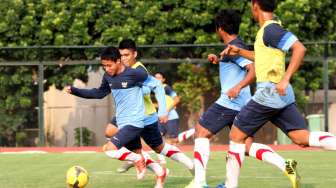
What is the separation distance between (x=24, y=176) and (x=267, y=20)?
4753mm

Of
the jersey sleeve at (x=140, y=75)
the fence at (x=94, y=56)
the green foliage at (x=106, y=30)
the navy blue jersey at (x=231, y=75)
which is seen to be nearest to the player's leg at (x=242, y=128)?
the navy blue jersey at (x=231, y=75)

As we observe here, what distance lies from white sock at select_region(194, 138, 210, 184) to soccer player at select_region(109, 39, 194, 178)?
897 mm

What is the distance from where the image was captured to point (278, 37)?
7.00m

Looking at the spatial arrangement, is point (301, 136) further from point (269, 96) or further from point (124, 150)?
point (124, 150)

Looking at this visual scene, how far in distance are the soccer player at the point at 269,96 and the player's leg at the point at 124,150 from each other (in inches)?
49.0

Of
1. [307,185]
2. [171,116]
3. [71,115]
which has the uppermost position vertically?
[307,185]

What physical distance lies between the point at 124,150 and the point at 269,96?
2058 mm

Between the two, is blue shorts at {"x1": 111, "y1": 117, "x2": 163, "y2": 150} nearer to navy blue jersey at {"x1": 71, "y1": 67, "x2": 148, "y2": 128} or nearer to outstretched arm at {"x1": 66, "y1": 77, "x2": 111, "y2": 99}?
navy blue jersey at {"x1": 71, "y1": 67, "x2": 148, "y2": 128}

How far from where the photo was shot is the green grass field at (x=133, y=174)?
9305 millimetres

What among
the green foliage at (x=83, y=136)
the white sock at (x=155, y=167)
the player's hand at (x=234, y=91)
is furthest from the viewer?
the green foliage at (x=83, y=136)

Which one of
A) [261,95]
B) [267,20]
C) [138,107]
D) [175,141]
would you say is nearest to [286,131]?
[261,95]

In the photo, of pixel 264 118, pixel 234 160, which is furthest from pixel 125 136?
pixel 264 118

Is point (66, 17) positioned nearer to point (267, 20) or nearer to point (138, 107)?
point (138, 107)

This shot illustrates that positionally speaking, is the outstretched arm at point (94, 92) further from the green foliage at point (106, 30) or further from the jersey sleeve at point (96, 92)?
the green foliage at point (106, 30)
